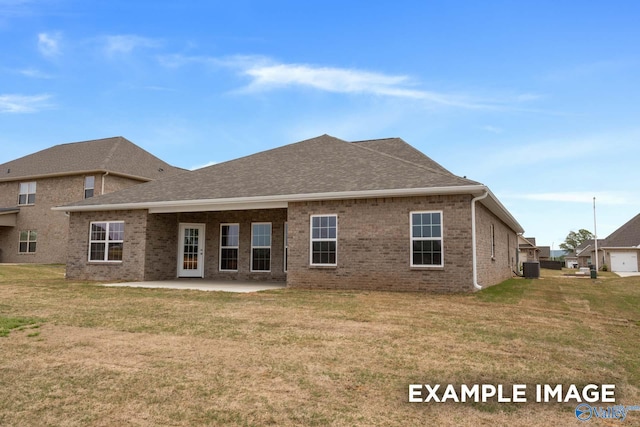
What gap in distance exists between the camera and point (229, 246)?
18891mm

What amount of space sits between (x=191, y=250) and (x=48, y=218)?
53.5ft

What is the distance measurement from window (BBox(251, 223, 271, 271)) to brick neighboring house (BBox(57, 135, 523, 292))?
42 mm

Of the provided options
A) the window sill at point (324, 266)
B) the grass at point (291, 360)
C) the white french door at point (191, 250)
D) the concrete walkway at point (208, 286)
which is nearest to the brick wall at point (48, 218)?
the white french door at point (191, 250)

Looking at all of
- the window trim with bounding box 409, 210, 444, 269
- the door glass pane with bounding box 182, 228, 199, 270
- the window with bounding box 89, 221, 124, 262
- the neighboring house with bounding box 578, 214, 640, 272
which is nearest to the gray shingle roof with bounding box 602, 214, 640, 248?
the neighboring house with bounding box 578, 214, 640, 272

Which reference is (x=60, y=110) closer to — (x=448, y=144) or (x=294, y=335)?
(x=448, y=144)

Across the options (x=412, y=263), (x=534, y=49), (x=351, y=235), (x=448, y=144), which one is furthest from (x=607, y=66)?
(x=351, y=235)

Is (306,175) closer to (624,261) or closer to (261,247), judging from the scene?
(261,247)

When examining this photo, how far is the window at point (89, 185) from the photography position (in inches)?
1124

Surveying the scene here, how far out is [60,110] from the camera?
20.1 m

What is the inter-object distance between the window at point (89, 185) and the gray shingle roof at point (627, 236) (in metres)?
44.2

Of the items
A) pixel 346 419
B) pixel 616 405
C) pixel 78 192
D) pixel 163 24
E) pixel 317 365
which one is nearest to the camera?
pixel 346 419

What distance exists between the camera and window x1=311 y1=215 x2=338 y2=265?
46.4 feet

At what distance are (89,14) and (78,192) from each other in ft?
59.5

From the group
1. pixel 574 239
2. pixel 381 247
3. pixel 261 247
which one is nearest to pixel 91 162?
pixel 261 247
